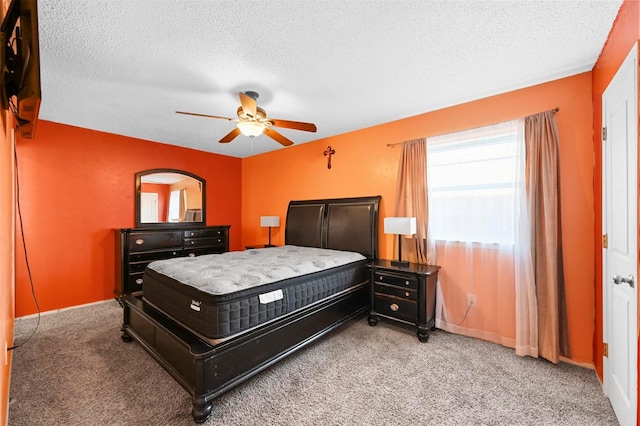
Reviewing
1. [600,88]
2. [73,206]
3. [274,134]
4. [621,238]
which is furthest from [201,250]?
[600,88]

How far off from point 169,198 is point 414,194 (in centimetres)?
432

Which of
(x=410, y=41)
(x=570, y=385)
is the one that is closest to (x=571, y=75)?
(x=410, y=41)

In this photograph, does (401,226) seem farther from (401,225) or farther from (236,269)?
(236,269)

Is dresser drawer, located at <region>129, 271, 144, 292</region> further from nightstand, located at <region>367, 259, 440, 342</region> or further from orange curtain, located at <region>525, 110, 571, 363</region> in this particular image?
orange curtain, located at <region>525, 110, 571, 363</region>

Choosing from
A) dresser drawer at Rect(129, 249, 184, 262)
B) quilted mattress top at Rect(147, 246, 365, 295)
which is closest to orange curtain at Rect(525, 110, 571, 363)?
quilted mattress top at Rect(147, 246, 365, 295)

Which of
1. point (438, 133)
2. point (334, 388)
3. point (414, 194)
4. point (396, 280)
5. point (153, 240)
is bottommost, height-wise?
point (334, 388)

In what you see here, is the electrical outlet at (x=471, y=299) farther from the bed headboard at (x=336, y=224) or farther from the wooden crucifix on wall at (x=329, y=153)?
the wooden crucifix on wall at (x=329, y=153)

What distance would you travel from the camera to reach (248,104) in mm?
2439

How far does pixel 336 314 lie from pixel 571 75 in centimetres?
332

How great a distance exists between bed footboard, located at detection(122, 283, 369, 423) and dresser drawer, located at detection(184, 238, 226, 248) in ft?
6.28

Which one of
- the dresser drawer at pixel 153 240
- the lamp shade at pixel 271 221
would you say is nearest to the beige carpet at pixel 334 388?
the dresser drawer at pixel 153 240

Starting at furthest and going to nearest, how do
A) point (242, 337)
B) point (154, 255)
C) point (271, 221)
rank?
1. point (271, 221)
2. point (154, 255)
3. point (242, 337)

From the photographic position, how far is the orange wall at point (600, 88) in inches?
67.1

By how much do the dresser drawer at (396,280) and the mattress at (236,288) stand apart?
0.36 meters
